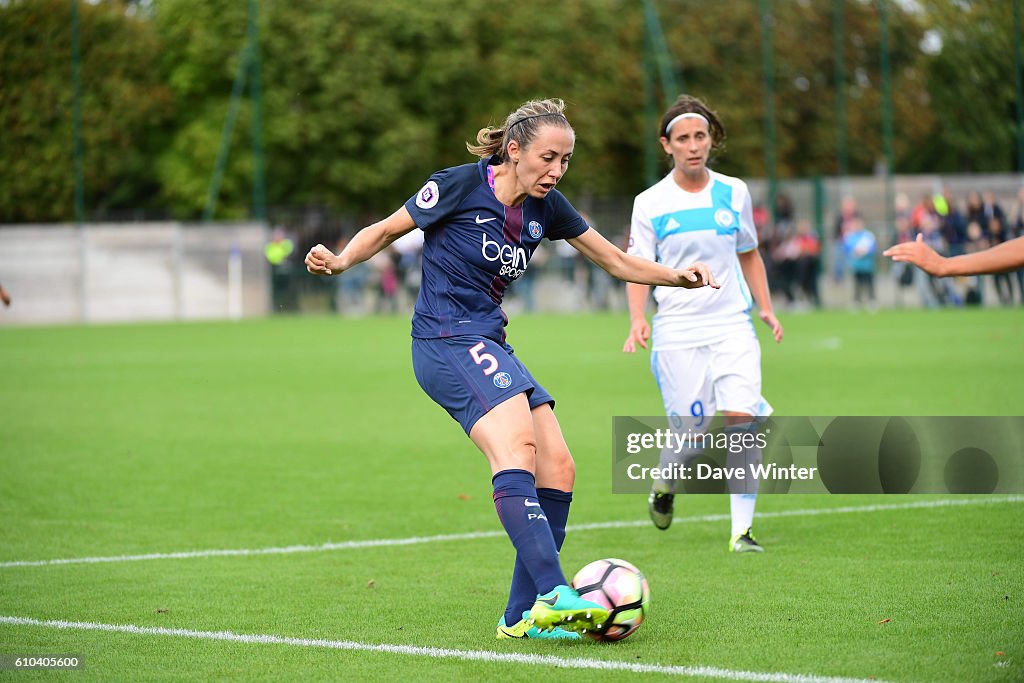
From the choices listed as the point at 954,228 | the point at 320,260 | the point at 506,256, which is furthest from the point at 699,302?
the point at 954,228

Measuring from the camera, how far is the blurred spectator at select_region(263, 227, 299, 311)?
127 feet

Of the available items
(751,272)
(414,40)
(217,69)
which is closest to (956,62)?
(414,40)

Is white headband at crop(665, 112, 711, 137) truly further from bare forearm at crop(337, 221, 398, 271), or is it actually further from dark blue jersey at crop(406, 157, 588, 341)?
bare forearm at crop(337, 221, 398, 271)

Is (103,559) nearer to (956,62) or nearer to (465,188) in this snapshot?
(465,188)

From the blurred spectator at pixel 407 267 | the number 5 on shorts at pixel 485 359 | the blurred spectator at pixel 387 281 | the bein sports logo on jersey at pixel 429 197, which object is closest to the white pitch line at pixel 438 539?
the number 5 on shorts at pixel 485 359

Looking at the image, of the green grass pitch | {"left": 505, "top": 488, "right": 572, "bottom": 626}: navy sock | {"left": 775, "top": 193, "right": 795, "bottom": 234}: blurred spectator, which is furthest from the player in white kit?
{"left": 775, "top": 193, "right": 795, "bottom": 234}: blurred spectator

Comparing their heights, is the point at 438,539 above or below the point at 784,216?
below

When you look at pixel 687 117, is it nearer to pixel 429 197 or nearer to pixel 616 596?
pixel 429 197

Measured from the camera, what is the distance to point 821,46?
2228 inches

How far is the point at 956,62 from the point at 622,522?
126 feet

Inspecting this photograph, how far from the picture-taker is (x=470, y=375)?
5.93 m

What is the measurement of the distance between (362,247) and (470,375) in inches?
26.8

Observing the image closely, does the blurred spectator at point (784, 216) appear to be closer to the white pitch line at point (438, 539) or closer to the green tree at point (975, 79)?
the green tree at point (975, 79)

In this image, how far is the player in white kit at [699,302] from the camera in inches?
327
